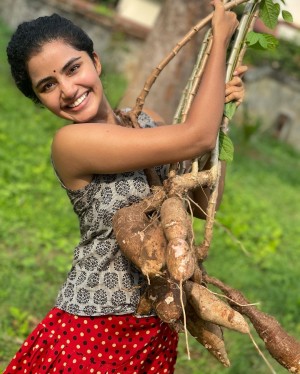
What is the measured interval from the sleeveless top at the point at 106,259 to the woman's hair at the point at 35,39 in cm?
44

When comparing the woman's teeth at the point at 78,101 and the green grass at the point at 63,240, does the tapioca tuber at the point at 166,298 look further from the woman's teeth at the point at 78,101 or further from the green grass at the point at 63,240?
the woman's teeth at the point at 78,101

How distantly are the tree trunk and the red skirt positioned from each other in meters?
4.57

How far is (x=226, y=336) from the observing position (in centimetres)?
403

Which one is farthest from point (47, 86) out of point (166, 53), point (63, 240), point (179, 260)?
point (166, 53)

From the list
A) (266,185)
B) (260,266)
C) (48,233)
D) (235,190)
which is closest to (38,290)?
(48,233)

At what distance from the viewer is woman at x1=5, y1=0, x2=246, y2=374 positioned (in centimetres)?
208

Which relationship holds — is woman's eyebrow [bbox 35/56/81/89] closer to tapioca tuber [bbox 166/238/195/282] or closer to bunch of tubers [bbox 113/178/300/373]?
bunch of tubers [bbox 113/178/300/373]

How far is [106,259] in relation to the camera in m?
2.22

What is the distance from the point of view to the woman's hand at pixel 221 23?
218 cm

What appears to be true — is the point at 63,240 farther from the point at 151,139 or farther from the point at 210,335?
the point at 151,139

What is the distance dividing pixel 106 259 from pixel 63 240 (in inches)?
102

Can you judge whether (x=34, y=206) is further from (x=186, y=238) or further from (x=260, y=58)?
(x=260, y=58)

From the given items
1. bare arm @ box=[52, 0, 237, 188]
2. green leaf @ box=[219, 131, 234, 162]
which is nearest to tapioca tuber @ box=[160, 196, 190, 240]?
bare arm @ box=[52, 0, 237, 188]

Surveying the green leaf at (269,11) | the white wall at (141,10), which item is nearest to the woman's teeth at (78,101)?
the green leaf at (269,11)
